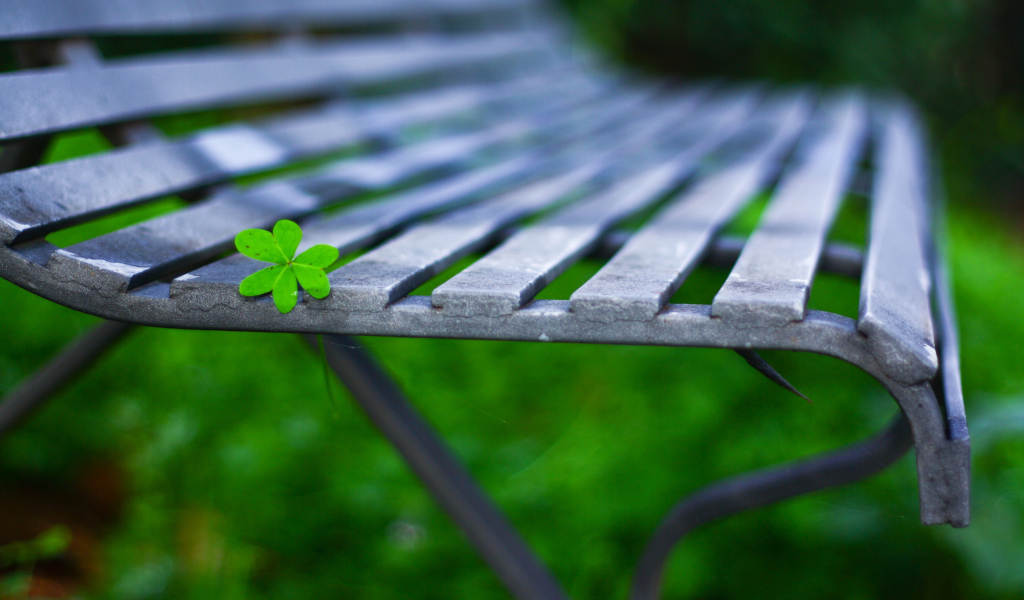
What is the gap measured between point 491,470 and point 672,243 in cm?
118

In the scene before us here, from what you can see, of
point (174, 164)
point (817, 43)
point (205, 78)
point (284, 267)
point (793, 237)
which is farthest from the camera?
point (817, 43)

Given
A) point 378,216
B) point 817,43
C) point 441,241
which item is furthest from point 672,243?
point 817,43

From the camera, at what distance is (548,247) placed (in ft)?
2.97

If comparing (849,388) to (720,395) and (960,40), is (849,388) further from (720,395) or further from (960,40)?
(960,40)

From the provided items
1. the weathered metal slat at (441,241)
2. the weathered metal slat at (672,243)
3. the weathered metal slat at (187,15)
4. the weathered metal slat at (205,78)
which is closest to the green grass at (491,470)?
the weathered metal slat at (441,241)

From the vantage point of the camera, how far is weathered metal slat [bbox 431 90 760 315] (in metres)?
0.69

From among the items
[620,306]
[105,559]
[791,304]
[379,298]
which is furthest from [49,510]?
[791,304]

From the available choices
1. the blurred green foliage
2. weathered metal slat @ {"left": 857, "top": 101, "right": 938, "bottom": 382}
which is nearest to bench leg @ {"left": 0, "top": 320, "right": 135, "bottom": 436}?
weathered metal slat @ {"left": 857, "top": 101, "right": 938, "bottom": 382}

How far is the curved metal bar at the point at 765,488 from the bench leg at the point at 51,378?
32.2 inches

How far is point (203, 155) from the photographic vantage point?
1137 mm

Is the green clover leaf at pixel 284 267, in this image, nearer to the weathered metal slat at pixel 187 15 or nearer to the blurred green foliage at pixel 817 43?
the weathered metal slat at pixel 187 15

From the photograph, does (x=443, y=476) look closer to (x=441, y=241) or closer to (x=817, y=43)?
(x=441, y=241)

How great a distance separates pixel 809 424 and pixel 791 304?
1270 mm

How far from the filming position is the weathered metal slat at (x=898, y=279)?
634mm
